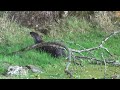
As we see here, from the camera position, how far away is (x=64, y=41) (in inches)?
399

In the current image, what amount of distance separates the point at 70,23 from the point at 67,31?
416 mm

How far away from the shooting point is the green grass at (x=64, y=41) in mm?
7723

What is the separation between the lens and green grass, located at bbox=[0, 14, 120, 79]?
304 inches

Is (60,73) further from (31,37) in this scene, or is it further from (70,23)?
(70,23)

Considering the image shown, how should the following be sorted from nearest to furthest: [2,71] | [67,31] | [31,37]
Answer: [2,71], [31,37], [67,31]

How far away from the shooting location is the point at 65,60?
870 centimetres

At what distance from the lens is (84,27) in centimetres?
1120

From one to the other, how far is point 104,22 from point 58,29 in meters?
1.58
